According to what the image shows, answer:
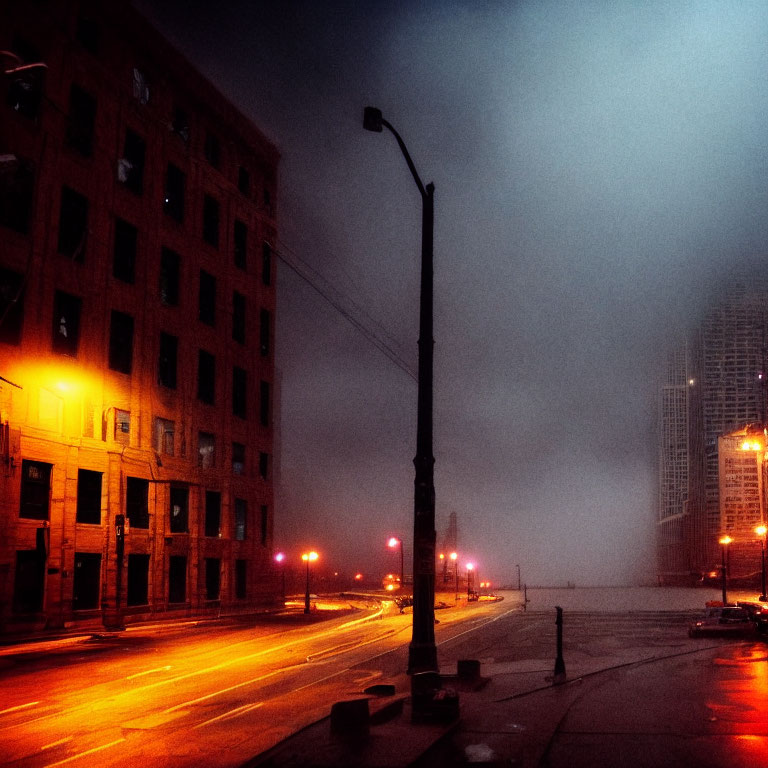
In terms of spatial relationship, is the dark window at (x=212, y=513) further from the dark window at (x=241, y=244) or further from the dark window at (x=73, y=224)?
the dark window at (x=73, y=224)

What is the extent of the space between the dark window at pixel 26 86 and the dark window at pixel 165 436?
52.4ft

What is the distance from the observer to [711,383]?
16988 centimetres

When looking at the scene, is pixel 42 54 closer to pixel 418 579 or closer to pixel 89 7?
pixel 89 7

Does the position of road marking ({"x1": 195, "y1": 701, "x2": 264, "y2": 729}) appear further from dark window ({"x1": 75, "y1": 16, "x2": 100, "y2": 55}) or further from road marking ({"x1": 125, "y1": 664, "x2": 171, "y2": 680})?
dark window ({"x1": 75, "y1": 16, "x2": 100, "y2": 55})

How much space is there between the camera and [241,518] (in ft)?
174

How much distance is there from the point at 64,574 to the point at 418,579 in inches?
1014

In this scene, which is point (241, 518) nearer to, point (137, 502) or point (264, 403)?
point (264, 403)

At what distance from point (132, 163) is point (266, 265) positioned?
15.3m

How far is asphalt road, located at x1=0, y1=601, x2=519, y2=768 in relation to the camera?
11.1 meters

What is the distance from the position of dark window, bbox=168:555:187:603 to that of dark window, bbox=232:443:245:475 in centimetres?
773

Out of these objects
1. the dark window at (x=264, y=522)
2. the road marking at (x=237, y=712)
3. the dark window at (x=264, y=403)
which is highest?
the dark window at (x=264, y=403)

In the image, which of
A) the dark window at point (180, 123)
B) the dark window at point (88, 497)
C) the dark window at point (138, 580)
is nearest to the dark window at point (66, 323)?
the dark window at point (88, 497)

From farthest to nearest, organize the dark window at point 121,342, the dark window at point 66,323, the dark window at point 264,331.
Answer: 1. the dark window at point 264,331
2. the dark window at point 121,342
3. the dark window at point 66,323

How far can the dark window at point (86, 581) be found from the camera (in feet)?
124
